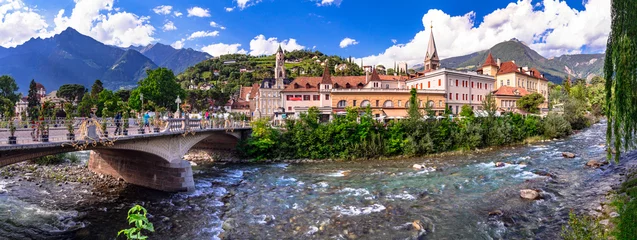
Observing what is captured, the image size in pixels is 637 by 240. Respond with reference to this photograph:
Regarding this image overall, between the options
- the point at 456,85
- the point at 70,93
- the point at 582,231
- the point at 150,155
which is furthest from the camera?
the point at 70,93

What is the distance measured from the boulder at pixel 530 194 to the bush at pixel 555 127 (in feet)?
107

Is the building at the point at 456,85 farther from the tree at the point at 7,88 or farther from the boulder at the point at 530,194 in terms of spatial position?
the tree at the point at 7,88

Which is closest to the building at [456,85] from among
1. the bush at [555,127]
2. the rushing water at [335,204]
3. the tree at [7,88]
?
the bush at [555,127]

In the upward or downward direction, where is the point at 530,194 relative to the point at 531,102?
downward

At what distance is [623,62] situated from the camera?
1022 centimetres

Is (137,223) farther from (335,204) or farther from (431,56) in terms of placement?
(431,56)

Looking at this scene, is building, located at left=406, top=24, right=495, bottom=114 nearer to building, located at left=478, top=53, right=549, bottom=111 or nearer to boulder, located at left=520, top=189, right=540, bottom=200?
building, located at left=478, top=53, right=549, bottom=111

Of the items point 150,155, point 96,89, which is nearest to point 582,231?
point 150,155

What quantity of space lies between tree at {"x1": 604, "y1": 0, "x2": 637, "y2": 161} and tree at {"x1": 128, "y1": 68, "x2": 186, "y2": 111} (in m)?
67.7

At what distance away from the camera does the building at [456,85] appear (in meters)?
59.0

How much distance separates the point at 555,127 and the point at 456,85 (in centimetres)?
1921

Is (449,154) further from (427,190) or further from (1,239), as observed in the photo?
(1,239)

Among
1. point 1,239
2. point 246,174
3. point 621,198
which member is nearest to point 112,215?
point 1,239

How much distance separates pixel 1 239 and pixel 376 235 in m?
14.9
